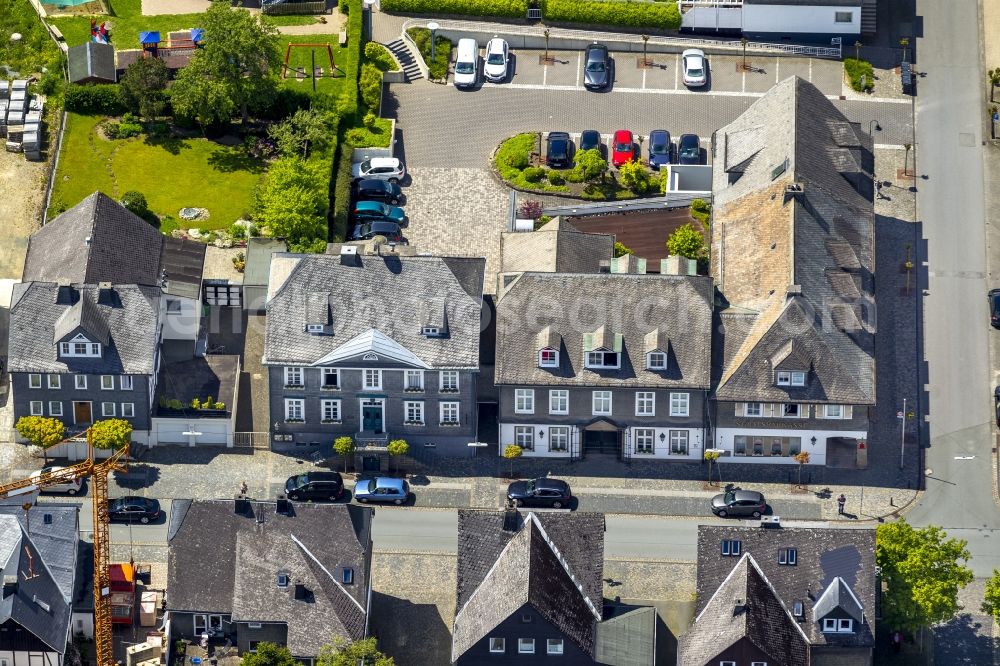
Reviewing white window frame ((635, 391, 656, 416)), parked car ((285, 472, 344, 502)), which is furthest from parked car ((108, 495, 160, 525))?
white window frame ((635, 391, 656, 416))

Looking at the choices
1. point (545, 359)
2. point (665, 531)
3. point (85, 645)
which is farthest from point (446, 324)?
point (85, 645)

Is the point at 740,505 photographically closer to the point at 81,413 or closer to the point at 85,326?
the point at 81,413

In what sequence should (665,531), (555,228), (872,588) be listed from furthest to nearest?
(555,228) < (665,531) < (872,588)

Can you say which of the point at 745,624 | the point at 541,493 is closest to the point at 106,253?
the point at 541,493

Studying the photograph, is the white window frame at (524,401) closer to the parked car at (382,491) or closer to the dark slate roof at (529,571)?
the parked car at (382,491)

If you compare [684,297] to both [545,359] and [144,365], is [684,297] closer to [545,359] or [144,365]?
[545,359]

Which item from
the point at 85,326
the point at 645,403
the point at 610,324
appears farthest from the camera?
the point at 645,403
